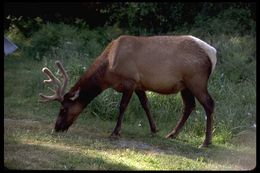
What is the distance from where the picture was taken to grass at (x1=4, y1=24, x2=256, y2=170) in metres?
5.61

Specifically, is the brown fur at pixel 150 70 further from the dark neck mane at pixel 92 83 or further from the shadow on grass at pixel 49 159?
the shadow on grass at pixel 49 159

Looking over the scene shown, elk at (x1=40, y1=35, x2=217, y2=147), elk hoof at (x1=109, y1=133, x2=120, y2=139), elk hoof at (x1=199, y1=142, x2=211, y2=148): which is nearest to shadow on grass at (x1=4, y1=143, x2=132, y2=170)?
elk hoof at (x1=109, y1=133, x2=120, y2=139)

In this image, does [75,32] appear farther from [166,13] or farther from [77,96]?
[77,96]

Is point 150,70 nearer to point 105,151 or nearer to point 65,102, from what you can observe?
point 65,102

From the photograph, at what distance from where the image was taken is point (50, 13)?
7.91m

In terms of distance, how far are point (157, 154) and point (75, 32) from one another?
3.88m

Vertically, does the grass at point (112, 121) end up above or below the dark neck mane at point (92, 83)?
below

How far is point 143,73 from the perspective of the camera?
6949 mm

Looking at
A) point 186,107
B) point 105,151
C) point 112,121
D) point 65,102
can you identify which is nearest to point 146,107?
point 186,107

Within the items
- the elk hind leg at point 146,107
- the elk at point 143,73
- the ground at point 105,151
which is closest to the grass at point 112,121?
the ground at point 105,151

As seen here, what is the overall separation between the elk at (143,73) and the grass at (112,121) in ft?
1.30

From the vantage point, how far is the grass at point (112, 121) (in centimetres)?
561

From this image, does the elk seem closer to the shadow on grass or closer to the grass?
the grass
